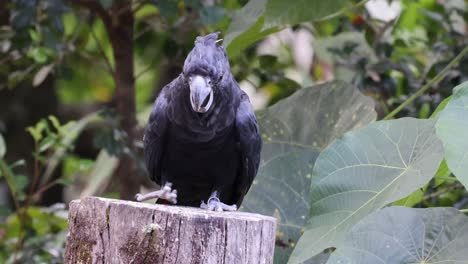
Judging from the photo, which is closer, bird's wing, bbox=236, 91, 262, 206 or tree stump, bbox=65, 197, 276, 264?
tree stump, bbox=65, 197, 276, 264

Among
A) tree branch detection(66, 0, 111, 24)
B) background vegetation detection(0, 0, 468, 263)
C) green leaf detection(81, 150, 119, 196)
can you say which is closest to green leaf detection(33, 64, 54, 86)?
background vegetation detection(0, 0, 468, 263)

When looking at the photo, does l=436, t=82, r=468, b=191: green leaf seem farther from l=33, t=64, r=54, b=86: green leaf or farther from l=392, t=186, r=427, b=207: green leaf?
l=33, t=64, r=54, b=86: green leaf

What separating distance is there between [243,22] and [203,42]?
0.54 metres

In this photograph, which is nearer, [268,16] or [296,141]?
[268,16]

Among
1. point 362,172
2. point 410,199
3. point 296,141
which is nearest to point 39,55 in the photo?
point 296,141

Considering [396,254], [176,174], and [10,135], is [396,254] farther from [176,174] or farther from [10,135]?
[10,135]

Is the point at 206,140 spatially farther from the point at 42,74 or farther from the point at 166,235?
the point at 42,74

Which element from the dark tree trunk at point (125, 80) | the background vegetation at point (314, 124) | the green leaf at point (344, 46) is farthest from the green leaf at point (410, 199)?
the dark tree trunk at point (125, 80)

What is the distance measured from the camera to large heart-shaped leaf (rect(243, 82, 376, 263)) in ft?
7.86

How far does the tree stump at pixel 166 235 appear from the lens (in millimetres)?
1547

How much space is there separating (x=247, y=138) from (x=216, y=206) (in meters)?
0.23

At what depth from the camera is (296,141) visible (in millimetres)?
2570

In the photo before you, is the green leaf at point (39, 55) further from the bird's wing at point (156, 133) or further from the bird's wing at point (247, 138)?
the bird's wing at point (247, 138)

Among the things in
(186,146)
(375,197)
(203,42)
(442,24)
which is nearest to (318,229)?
(375,197)
